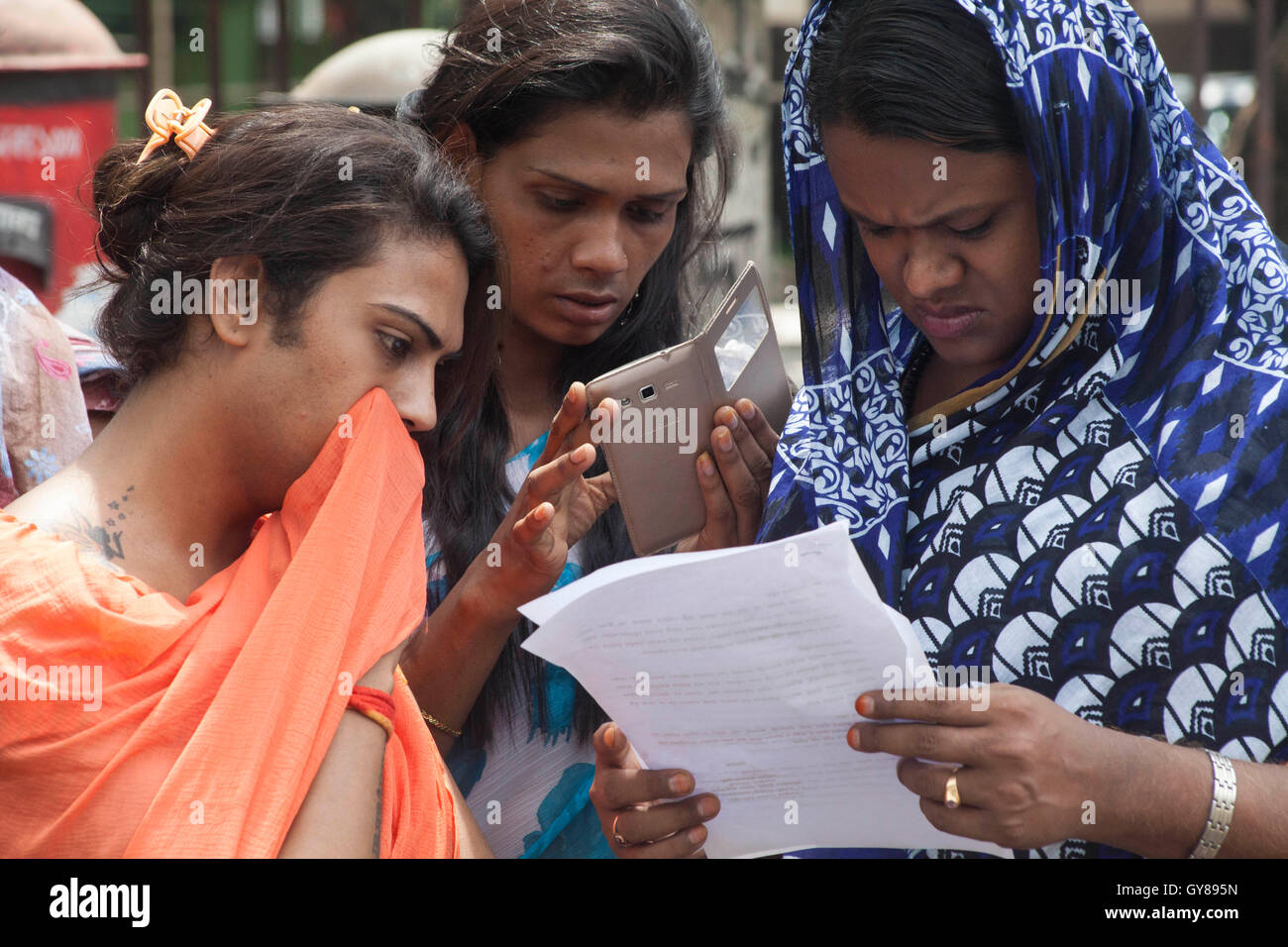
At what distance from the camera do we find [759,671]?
1426 mm

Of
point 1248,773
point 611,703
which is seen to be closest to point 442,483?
point 611,703

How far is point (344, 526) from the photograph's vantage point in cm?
157

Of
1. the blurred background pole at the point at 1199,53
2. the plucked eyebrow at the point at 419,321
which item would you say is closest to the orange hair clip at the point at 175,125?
the plucked eyebrow at the point at 419,321

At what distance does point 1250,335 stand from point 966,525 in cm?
40

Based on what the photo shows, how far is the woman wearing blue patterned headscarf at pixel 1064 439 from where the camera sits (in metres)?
1.42

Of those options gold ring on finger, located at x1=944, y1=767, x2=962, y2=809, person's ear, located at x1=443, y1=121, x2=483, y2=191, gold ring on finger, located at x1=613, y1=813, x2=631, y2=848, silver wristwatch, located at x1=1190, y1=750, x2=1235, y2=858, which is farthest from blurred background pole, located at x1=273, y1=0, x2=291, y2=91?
silver wristwatch, located at x1=1190, y1=750, x2=1235, y2=858

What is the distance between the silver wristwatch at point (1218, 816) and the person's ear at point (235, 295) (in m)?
1.24

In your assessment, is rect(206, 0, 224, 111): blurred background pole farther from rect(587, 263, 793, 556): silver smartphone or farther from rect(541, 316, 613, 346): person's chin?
rect(587, 263, 793, 556): silver smartphone

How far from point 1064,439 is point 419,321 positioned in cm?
83

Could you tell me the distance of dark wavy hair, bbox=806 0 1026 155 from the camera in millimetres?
1626

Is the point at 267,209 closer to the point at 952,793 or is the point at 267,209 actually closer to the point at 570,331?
the point at 570,331

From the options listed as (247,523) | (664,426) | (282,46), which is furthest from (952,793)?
(282,46)

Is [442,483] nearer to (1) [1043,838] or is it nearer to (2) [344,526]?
(2) [344,526]

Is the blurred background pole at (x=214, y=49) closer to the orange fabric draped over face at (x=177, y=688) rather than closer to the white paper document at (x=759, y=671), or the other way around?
the orange fabric draped over face at (x=177, y=688)
